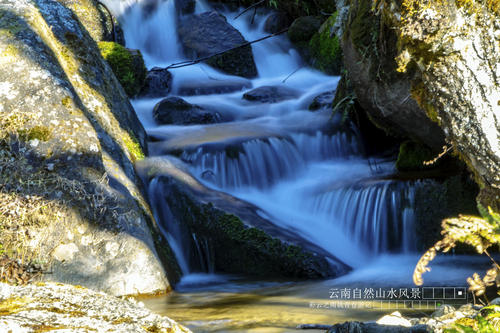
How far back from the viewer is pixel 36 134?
4.91 m

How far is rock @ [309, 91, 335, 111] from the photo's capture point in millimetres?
10945

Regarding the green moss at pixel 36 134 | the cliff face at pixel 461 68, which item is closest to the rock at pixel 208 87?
the green moss at pixel 36 134

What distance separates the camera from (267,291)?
17.2ft

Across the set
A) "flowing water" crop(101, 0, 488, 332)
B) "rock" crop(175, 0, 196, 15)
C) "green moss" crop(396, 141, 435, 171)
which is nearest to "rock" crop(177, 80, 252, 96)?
"flowing water" crop(101, 0, 488, 332)

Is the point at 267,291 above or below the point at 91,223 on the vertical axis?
below

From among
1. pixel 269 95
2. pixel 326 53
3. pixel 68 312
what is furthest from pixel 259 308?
pixel 326 53

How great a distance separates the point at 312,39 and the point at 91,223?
1297 centimetres

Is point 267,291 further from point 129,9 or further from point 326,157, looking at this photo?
point 129,9

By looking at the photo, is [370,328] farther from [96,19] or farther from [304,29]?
[304,29]

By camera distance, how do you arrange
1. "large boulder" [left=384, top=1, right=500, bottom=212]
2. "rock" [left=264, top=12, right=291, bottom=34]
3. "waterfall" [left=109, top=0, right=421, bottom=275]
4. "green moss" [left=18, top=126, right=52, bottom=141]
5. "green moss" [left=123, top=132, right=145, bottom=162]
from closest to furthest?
1. "large boulder" [left=384, top=1, right=500, bottom=212]
2. "green moss" [left=18, top=126, right=52, bottom=141]
3. "waterfall" [left=109, top=0, right=421, bottom=275]
4. "green moss" [left=123, top=132, right=145, bottom=162]
5. "rock" [left=264, top=12, right=291, bottom=34]

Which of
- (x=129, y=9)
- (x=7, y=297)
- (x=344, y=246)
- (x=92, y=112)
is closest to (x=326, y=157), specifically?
(x=344, y=246)

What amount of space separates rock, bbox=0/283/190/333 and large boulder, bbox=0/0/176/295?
259 centimetres

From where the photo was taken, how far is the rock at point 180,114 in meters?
11.2

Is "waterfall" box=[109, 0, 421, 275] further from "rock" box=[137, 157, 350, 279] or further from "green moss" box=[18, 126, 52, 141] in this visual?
"green moss" box=[18, 126, 52, 141]
